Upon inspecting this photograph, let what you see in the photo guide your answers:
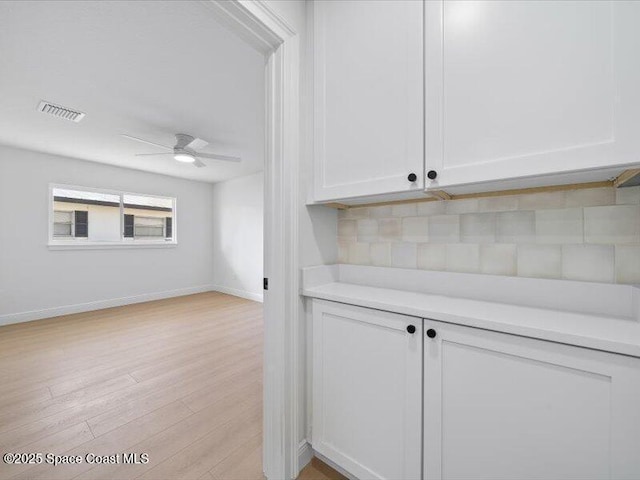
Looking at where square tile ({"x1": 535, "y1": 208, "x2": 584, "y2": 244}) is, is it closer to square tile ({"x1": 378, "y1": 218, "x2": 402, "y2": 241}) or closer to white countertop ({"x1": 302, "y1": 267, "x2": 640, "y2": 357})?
white countertop ({"x1": 302, "y1": 267, "x2": 640, "y2": 357})

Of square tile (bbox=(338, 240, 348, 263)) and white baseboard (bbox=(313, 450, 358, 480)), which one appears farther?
square tile (bbox=(338, 240, 348, 263))

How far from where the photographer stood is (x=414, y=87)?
1.07m

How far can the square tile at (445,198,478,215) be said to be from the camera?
4.07 ft

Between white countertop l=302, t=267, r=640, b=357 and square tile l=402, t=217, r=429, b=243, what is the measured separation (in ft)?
0.93

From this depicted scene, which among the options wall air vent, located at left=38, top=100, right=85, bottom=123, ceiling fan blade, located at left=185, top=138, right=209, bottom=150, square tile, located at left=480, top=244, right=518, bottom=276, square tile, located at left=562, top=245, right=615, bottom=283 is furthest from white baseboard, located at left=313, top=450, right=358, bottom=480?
wall air vent, located at left=38, top=100, right=85, bottom=123

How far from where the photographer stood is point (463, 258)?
49.3 inches

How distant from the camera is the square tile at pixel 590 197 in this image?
3.16 feet

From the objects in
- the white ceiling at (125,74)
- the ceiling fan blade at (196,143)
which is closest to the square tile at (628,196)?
the white ceiling at (125,74)

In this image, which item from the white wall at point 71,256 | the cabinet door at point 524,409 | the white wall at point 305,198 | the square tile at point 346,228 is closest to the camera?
the cabinet door at point 524,409

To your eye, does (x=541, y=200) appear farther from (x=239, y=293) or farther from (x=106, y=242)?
(x=106, y=242)

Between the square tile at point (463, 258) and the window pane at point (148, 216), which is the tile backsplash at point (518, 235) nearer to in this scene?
the square tile at point (463, 258)

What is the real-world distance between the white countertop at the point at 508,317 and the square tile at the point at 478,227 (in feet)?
0.93

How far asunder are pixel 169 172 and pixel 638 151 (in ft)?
19.0

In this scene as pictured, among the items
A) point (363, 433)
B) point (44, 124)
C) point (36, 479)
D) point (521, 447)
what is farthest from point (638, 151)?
point (44, 124)
